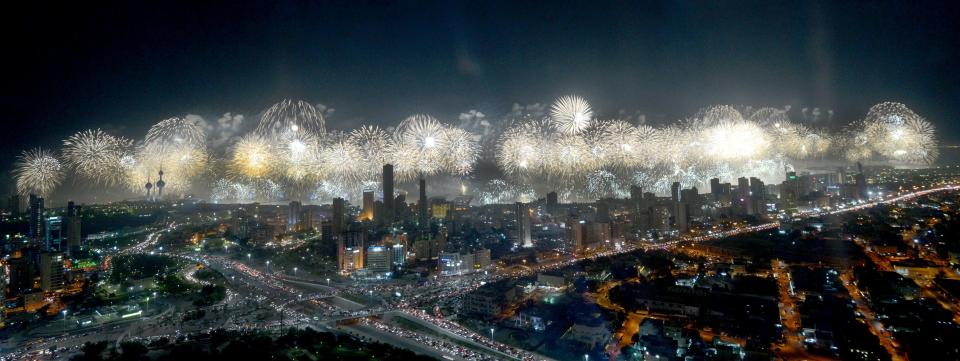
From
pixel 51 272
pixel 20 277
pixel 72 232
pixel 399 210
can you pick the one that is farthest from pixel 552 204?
pixel 20 277

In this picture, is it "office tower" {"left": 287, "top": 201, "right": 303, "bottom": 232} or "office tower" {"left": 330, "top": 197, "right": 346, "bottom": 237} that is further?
"office tower" {"left": 287, "top": 201, "right": 303, "bottom": 232}

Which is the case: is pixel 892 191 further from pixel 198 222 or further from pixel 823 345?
pixel 198 222

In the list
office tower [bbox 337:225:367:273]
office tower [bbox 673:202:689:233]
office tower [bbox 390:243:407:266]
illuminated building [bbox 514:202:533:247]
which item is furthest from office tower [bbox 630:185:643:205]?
office tower [bbox 337:225:367:273]

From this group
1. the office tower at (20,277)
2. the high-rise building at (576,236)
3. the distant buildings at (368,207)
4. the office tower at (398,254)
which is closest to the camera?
the office tower at (20,277)

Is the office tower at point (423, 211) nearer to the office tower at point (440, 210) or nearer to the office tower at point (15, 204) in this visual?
the office tower at point (440, 210)

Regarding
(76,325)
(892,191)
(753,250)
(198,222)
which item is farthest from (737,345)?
(198,222)

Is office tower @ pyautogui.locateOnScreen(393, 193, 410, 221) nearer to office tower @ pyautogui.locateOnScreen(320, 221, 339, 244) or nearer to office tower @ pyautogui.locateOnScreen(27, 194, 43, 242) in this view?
office tower @ pyautogui.locateOnScreen(320, 221, 339, 244)

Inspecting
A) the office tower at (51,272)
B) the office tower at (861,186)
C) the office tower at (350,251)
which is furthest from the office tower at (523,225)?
the office tower at (861,186)
